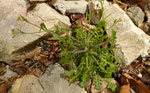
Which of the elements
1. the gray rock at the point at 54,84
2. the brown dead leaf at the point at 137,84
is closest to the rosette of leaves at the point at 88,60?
the gray rock at the point at 54,84

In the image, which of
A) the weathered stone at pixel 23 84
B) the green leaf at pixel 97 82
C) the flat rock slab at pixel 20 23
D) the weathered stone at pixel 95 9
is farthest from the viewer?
the weathered stone at pixel 95 9

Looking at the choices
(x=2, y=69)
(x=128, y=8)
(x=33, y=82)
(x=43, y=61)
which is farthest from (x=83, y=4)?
(x=2, y=69)

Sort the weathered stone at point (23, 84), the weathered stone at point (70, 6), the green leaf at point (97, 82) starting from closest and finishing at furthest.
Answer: the green leaf at point (97, 82) → the weathered stone at point (23, 84) → the weathered stone at point (70, 6)

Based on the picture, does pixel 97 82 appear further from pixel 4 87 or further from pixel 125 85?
pixel 4 87

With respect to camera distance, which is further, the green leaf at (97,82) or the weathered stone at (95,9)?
the weathered stone at (95,9)

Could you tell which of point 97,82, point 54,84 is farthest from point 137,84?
point 54,84

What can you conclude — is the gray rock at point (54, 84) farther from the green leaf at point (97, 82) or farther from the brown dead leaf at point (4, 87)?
the brown dead leaf at point (4, 87)

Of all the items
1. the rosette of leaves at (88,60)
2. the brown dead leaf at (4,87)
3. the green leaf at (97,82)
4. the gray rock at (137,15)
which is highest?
the gray rock at (137,15)
